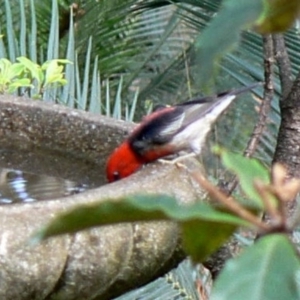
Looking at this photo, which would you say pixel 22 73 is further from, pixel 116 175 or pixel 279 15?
pixel 279 15

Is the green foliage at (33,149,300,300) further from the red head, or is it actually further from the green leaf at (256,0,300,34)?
the red head

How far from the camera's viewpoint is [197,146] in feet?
6.98

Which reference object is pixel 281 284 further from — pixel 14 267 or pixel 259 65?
pixel 259 65

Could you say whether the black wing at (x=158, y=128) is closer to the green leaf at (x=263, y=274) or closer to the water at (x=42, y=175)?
Answer: the water at (x=42, y=175)

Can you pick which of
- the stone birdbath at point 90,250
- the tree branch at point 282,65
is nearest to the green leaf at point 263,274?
the stone birdbath at point 90,250

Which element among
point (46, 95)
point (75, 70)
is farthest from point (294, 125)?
point (75, 70)

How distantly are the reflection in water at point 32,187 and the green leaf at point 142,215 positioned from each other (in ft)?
4.65

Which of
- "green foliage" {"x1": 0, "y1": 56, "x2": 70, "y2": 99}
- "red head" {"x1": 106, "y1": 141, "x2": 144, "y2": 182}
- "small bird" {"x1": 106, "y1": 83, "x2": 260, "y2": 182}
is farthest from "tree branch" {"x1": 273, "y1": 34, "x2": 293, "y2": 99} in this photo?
"green foliage" {"x1": 0, "y1": 56, "x2": 70, "y2": 99}

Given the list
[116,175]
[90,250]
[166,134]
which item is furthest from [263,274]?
[166,134]

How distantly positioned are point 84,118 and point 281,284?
1.65 meters

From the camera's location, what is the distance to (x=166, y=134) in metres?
2.20

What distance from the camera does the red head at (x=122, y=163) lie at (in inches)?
74.8

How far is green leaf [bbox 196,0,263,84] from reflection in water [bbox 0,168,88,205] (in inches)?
58.5

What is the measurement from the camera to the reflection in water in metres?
1.86
